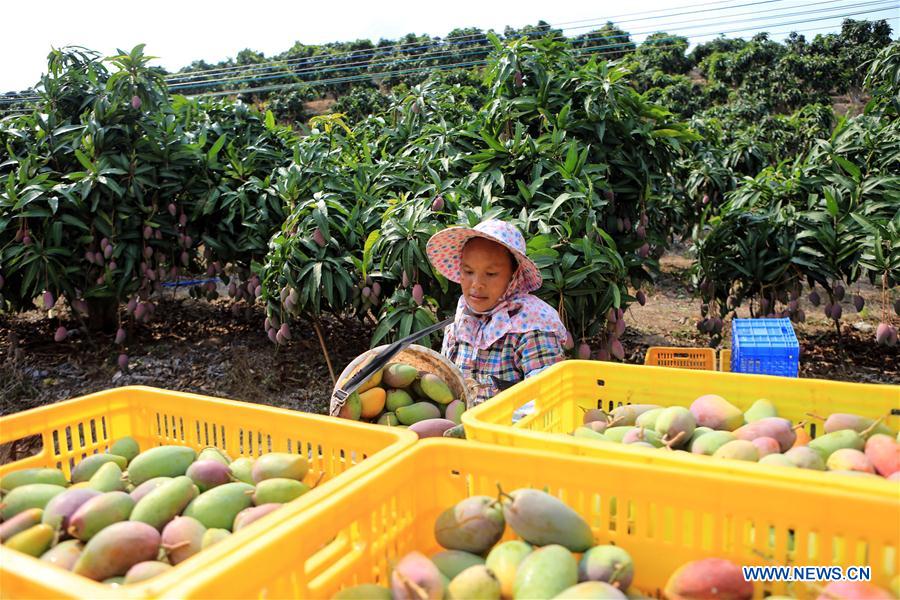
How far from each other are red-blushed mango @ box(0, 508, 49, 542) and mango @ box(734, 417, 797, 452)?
1.22m

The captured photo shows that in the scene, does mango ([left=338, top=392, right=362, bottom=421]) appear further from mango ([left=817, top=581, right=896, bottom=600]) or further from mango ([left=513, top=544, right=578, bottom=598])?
mango ([left=817, top=581, right=896, bottom=600])

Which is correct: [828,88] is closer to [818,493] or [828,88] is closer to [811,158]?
[811,158]

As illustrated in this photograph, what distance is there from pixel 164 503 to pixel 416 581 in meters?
0.48

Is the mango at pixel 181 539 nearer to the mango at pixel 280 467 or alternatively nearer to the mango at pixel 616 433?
the mango at pixel 280 467

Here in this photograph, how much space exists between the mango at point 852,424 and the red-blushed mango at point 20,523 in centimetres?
144

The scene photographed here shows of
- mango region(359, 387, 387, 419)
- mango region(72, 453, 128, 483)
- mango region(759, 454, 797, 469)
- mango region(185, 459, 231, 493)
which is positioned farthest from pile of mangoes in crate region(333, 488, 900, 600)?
mango region(359, 387, 387, 419)

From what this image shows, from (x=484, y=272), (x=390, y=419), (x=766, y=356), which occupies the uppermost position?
(x=484, y=272)

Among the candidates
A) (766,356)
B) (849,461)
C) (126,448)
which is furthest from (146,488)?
(766,356)

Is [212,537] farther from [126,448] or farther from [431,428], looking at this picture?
[431,428]

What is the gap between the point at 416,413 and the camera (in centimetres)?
182

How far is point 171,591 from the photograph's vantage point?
70 cm

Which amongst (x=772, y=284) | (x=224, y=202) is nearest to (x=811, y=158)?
(x=772, y=284)

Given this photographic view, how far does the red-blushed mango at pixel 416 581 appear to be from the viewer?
84 cm

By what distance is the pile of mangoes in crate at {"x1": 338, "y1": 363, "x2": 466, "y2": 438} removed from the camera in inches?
71.5
